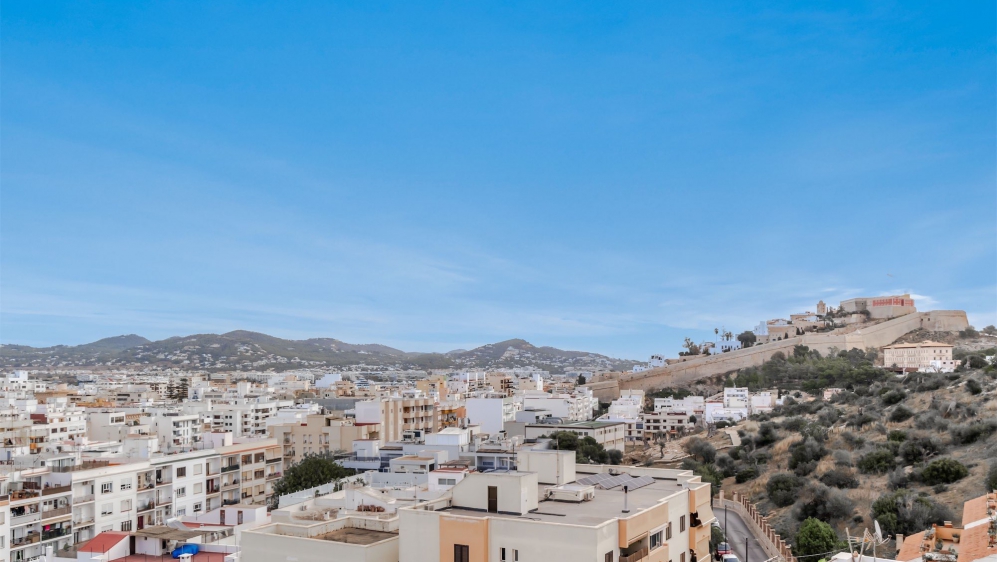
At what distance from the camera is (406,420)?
148 feet

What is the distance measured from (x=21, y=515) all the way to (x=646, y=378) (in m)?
64.3

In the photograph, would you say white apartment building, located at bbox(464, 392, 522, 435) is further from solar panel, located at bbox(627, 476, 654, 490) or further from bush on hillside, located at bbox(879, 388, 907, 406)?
solar panel, located at bbox(627, 476, 654, 490)

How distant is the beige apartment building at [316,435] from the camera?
39031mm

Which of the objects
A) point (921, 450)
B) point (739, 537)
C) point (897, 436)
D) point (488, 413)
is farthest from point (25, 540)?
point (488, 413)

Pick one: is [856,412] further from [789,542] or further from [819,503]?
[789,542]

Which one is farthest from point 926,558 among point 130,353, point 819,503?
point 130,353

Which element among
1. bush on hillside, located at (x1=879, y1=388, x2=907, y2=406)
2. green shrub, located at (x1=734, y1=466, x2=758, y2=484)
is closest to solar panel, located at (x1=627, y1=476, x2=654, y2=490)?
green shrub, located at (x1=734, y1=466, x2=758, y2=484)

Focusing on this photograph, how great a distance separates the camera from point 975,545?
11.7 m

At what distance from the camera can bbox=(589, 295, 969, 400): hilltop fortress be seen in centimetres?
7719

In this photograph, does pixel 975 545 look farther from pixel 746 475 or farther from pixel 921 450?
pixel 746 475

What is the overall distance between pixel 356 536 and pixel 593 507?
4145 mm

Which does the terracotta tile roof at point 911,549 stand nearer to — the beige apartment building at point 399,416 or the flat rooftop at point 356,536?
the flat rooftop at point 356,536

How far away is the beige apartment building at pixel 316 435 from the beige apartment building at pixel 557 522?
83.4ft

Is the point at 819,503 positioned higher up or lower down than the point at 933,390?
lower down
